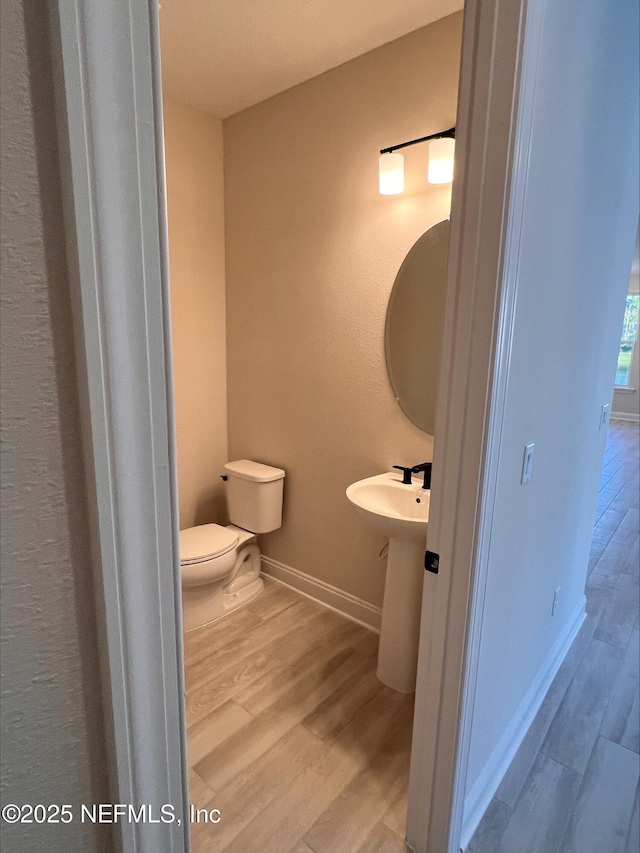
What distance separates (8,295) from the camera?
334 millimetres

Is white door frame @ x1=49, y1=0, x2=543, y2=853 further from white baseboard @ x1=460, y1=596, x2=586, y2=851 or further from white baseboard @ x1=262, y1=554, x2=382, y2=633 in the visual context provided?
white baseboard @ x1=262, y1=554, x2=382, y2=633

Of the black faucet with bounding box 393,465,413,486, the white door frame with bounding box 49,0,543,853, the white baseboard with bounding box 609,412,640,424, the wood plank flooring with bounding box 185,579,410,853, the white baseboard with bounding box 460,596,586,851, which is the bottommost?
the wood plank flooring with bounding box 185,579,410,853

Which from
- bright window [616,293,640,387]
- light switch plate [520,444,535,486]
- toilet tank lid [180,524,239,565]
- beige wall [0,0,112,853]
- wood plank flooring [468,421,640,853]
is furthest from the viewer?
bright window [616,293,640,387]

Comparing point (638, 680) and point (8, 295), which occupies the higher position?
point (8, 295)

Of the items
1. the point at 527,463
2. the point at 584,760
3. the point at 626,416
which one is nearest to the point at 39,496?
the point at 527,463

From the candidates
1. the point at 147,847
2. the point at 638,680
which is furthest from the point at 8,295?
the point at 638,680

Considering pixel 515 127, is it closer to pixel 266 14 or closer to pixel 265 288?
pixel 266 14

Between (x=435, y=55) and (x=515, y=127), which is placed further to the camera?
(x=435, y=55)

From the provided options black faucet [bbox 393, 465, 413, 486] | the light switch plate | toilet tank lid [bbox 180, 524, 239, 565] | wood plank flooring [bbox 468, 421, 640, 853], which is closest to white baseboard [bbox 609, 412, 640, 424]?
wood plank flooring [bbox 468, 421, 640, 853]

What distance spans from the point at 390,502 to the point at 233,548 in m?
0.87

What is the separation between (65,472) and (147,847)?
1.35 ft

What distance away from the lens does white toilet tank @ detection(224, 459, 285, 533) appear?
2.47m

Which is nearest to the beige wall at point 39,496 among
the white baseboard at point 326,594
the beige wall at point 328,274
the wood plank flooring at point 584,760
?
the wood plank flooring at point 584,760

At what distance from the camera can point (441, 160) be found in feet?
5.65
